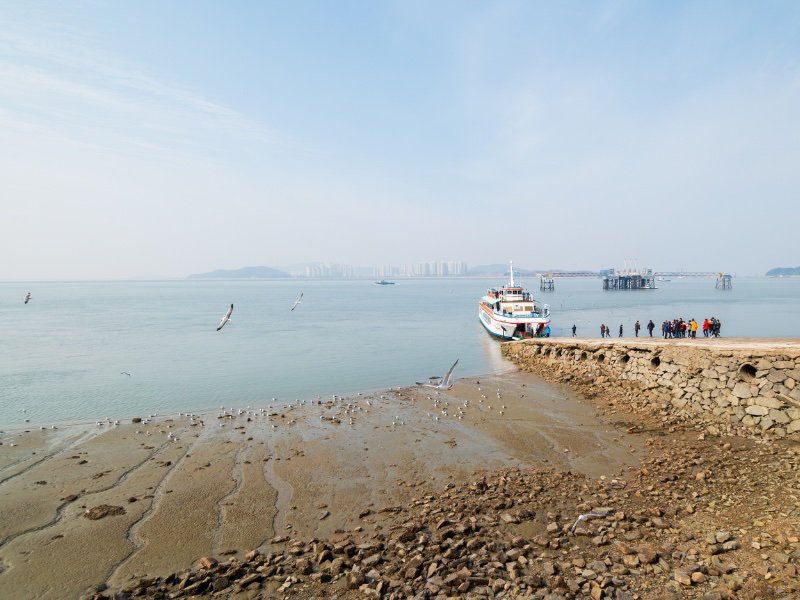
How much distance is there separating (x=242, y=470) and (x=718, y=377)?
17.2 meters

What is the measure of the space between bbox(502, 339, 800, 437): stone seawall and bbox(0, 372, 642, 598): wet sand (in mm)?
3185

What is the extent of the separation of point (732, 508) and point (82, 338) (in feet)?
187

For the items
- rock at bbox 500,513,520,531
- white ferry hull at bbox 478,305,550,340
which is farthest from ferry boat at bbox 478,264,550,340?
rock at bbox 500,513,520,531

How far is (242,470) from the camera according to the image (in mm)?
13930

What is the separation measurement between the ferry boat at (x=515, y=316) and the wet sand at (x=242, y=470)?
741 inches

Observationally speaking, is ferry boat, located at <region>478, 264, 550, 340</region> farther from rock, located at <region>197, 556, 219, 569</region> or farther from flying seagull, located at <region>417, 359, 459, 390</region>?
rock, located at <region>197, 556, 219, 569</region>

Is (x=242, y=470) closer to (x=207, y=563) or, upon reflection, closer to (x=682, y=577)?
(x=207, y=563)

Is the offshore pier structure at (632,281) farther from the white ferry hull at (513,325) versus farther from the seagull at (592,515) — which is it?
the seagull at (592,515)

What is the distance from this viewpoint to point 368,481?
1288 cm

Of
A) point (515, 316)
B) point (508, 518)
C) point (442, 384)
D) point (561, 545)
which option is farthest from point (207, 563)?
point (515, 316)

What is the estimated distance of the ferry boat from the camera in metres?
40.8

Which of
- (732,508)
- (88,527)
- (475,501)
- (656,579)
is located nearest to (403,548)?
(475,501)

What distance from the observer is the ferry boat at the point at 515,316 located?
40.8 meters

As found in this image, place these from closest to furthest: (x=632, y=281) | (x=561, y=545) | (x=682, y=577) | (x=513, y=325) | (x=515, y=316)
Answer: (x=682, y=577) < (x=561, y=545) < (x=513, y=325) < (x=515, y=316) < (x=632, y=281)
